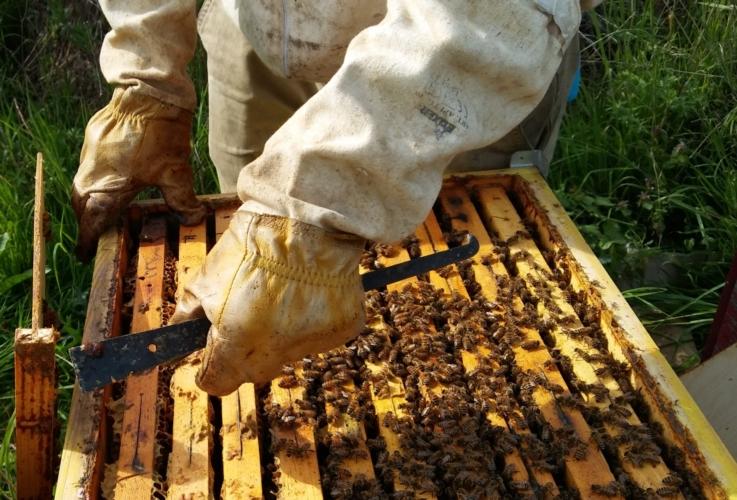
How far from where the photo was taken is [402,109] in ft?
6.31

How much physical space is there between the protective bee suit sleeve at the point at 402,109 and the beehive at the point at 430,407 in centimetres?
61

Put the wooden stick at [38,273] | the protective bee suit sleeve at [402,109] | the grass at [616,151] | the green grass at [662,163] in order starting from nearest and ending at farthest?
the protective bee suit sleeve at [402,109], the wooden stick at [38,273], the grass at [616,151], the green grass at [662,163]

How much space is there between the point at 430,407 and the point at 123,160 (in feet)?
4.51

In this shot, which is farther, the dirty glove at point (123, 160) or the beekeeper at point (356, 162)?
the dirty glove at point (123, 160)

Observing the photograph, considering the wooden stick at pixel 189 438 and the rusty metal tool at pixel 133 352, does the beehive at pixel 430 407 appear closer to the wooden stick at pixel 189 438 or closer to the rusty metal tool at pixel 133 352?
the wooden stick at pixel 189 438

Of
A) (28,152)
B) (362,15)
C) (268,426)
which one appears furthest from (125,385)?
(28,152)

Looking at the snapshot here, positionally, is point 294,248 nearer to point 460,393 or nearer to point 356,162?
point 356,162

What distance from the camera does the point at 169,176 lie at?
304 cm

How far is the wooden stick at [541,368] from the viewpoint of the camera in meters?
2.18

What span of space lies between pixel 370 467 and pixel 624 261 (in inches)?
81.7

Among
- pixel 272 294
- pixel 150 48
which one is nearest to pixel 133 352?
pixel 272 294

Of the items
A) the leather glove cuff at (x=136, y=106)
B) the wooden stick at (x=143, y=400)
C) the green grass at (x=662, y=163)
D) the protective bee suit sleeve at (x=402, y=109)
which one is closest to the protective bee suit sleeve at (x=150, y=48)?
the leather glove cuff at (x=136, y=106)

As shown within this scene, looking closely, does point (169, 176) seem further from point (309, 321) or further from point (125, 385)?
point (309, 321)

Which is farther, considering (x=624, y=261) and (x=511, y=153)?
(x=624, y=261)
